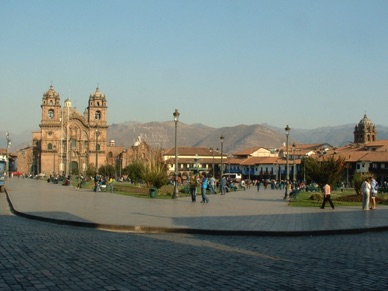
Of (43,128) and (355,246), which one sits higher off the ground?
(43,128)

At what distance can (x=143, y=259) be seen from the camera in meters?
9.20

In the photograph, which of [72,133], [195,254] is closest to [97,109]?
[72,133]

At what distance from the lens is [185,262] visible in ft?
29.4

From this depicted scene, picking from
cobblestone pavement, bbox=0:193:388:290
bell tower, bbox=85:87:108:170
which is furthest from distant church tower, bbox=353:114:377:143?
cobblestone pavement, bbox=0:193:388:290

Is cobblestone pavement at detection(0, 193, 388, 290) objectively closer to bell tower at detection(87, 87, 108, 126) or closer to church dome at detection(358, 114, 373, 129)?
bell tower at detection(87, 87, 108, 126)

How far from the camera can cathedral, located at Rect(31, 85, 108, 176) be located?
110 meters

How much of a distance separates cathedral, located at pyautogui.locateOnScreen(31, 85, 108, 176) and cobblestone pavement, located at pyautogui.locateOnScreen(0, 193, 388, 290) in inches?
3875

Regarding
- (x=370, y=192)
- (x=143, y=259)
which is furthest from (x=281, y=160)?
(x=143, y=259)

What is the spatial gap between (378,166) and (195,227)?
74068 millimetres

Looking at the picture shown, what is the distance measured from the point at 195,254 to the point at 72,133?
10443 centimetres

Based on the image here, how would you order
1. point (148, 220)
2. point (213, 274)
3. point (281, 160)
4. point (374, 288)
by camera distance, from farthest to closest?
point (281, 160) → point (148, 220) → point (213, 274) → point (374, 288)

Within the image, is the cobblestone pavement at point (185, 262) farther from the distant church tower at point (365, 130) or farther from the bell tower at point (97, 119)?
the distant church tower at point (365, 130)

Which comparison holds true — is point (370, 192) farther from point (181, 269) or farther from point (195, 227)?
point (181, 269)

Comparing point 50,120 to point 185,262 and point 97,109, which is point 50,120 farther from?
point 185,262
